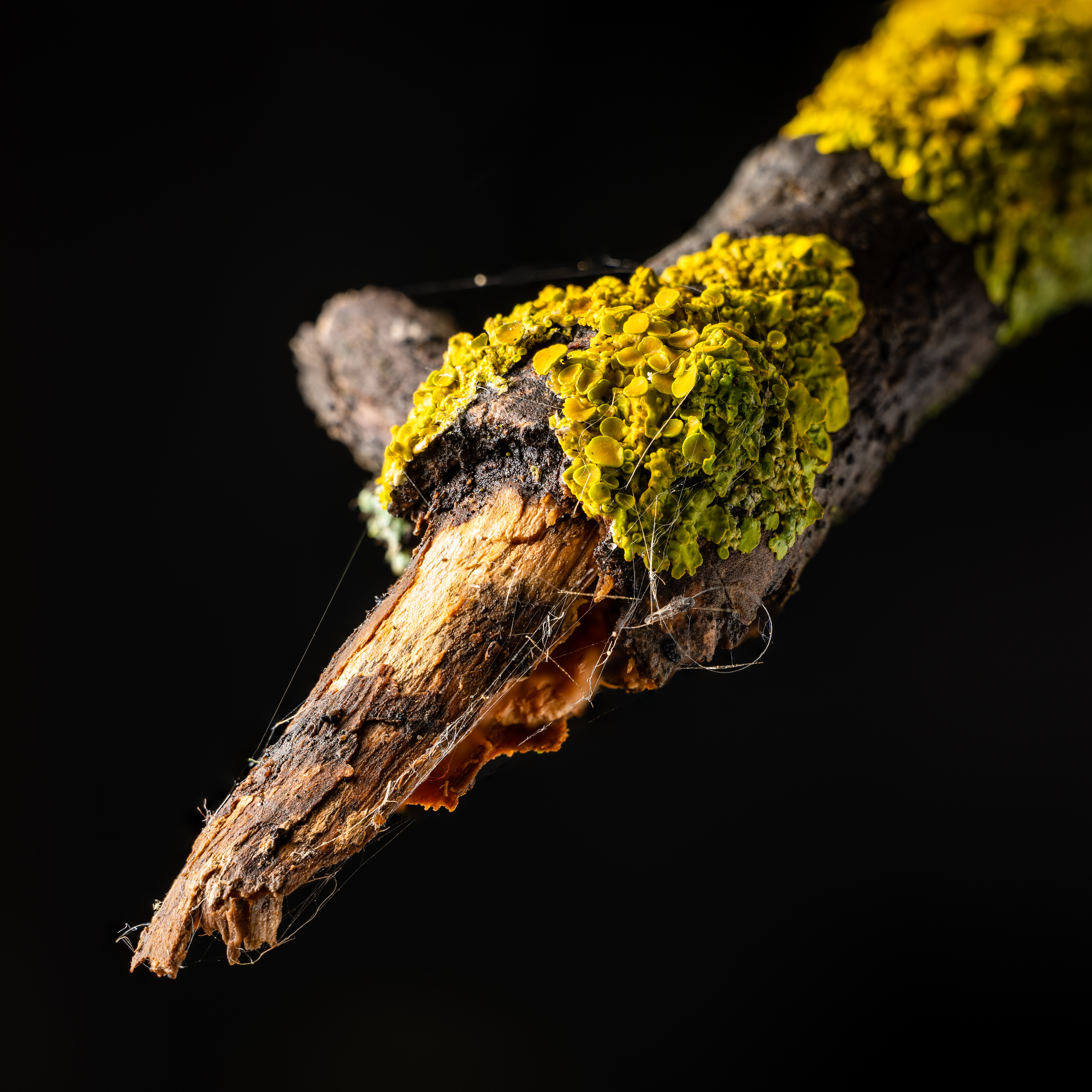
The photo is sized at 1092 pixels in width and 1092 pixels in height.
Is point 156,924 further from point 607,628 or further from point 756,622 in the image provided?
point 756,622

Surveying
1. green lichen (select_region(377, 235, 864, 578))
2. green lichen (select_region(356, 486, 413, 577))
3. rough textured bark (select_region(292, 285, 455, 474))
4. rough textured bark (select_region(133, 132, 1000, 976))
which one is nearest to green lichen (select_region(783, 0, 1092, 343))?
green lichen (select_region(377, 235, 864, 578))

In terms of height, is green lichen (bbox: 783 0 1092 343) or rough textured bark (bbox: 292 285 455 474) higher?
rough textured bark (bbox: 292 285 455 474)

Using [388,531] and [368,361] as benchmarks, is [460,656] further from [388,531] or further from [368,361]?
[368,361]

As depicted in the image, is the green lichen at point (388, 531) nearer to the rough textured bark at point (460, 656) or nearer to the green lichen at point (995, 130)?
the rough textured bark at point (460, 656)

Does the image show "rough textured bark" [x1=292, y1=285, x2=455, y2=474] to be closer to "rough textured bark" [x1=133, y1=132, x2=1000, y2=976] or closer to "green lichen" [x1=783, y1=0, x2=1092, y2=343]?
"rough textured bark" [x1=133, y1=132, x2=1000, y2=976]

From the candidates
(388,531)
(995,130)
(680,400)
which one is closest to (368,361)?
(388,531)

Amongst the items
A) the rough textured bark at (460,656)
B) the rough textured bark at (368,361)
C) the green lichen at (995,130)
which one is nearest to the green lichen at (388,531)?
the rough textured bark at (368,361)
